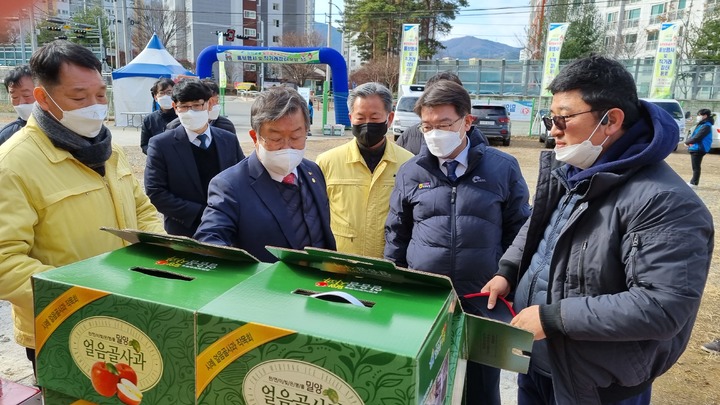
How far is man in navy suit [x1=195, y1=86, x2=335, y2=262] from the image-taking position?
6.03 feet

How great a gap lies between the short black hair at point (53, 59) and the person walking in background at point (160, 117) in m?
3.55

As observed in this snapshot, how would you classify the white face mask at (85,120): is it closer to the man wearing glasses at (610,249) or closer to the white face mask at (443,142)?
the white face mask at (443,142)

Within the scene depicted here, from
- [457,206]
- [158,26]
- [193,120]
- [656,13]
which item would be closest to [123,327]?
[457,206]

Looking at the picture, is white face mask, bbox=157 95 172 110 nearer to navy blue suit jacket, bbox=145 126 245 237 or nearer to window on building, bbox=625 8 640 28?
navy blue suit jacket, bbox=145 126 245 237

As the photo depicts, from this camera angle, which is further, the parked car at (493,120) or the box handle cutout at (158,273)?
the parked car at (493,120)

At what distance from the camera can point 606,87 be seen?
62.4 inches

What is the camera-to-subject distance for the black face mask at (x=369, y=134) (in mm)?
3002

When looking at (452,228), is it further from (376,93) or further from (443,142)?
(376,93)

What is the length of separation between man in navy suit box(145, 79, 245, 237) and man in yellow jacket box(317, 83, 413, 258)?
35.7 inches

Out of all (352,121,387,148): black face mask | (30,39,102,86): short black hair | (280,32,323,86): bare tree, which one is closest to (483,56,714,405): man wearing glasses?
(352,121,387,148): black face mask

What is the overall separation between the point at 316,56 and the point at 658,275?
57.6 feet

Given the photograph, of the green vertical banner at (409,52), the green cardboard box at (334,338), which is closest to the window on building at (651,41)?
the green vertical banner at (409,52)

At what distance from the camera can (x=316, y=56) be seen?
706 inches

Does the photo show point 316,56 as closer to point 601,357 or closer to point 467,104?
point 467,104
